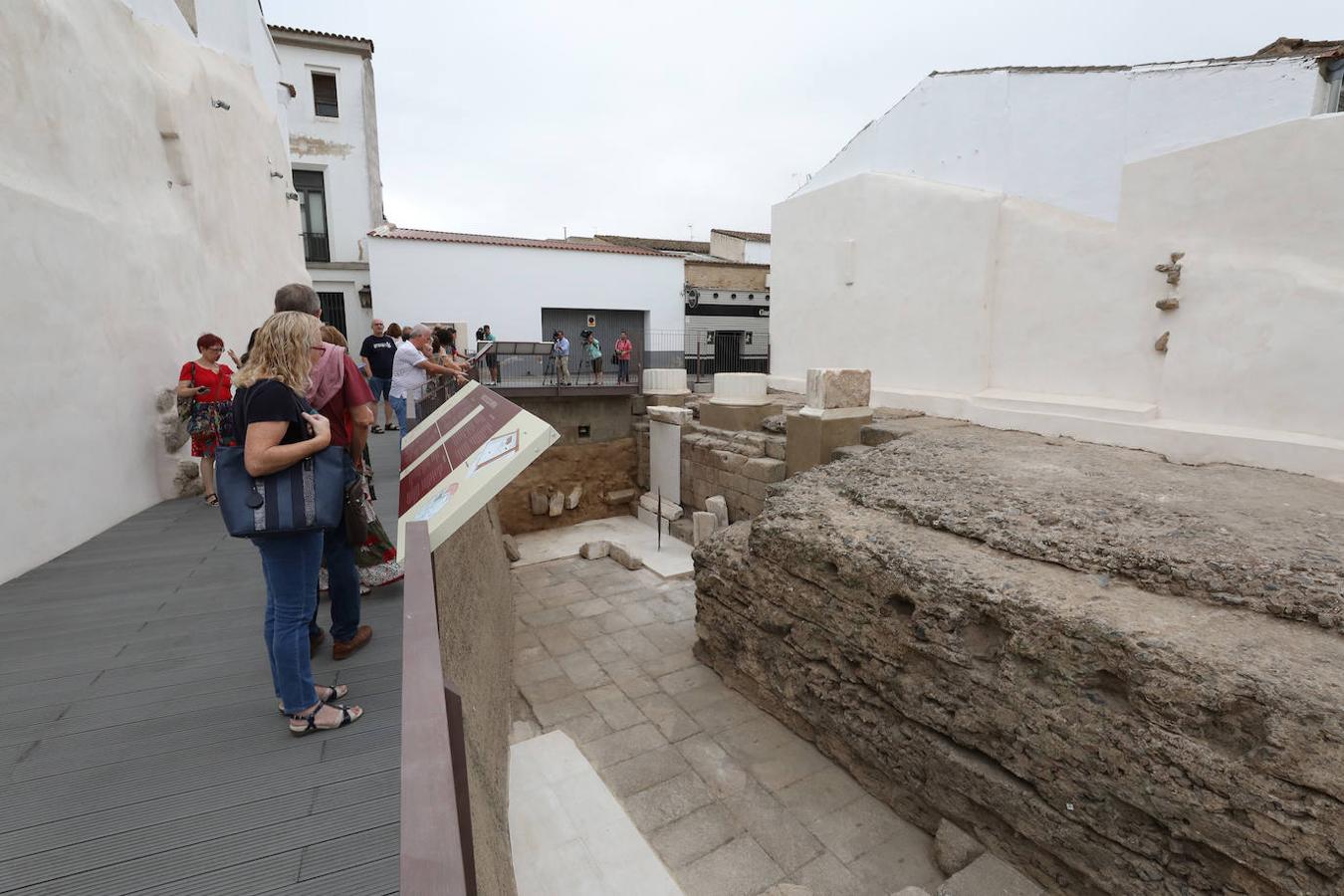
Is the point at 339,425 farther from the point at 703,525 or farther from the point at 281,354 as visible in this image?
the point at 703,525

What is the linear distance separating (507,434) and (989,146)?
8.92 metres

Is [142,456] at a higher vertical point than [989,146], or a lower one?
lower

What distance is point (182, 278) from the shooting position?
231 inches

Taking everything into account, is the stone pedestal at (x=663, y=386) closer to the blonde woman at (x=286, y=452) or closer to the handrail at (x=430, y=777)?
the blonde woman at (x=286, y=452)

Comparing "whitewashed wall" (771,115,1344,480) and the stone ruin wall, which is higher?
"whitewashed wall" (771,115,1344,480)

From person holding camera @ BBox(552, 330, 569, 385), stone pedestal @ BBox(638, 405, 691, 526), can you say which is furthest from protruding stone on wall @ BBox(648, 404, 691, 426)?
person holding camera @ BBox(552, 330, 569, 385)

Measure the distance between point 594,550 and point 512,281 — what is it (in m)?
8.87

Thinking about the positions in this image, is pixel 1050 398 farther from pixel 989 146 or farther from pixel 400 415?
pixel 400 415

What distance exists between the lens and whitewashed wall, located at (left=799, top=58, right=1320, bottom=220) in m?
6.52

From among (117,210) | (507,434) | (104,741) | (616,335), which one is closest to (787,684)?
(507,434)

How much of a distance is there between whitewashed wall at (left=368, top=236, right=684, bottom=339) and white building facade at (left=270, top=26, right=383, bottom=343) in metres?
1.93

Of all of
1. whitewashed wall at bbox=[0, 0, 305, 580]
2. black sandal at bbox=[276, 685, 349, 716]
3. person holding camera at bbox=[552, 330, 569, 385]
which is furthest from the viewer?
person holding camera at bbox=[552, 330, 569, 385]

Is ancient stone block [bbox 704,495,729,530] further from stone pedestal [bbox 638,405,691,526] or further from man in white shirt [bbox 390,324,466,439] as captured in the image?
man in white shirt [bbox 390,324,466,439]

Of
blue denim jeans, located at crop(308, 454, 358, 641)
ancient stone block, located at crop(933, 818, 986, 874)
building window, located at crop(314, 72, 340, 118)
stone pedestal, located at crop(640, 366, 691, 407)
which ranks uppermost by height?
building window, located at crop(314, 72, 340, 118)
